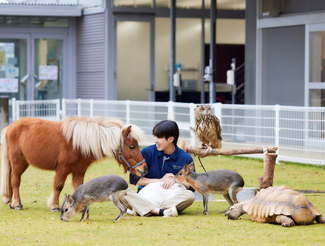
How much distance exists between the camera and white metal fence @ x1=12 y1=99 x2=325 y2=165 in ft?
41.3

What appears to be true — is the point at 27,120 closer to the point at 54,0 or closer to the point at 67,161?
the point at 67,161

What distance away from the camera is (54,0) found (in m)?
20.0

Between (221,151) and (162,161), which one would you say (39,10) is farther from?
(221,151)

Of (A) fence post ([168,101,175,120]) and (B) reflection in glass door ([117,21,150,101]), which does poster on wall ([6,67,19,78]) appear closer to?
(B) reflection in glass door ([117,21,150,101])

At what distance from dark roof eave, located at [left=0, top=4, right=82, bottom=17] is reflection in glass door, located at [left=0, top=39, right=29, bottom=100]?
4.01ft

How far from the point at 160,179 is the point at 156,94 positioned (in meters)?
13.2

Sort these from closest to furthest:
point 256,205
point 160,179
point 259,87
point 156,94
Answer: point 256,205 < point 160,179 < point 259,87 < point 156,94

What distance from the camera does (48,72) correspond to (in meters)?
20.7

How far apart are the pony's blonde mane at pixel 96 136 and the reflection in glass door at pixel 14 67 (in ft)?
43.0

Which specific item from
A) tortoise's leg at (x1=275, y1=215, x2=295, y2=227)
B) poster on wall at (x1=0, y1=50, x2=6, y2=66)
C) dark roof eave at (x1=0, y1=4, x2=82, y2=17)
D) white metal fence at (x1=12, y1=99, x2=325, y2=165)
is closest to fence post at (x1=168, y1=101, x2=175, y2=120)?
white metal fence at (x1=12, y1=99, x2=325, y2=165)

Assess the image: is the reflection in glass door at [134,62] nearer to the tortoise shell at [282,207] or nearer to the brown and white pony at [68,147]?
the brown and white pony at [68,147]

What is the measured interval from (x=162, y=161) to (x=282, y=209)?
5.09ft

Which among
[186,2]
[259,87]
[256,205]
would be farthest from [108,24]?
[256,205]

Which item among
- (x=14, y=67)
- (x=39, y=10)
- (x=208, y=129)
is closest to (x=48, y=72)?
(x=14, y=67)
